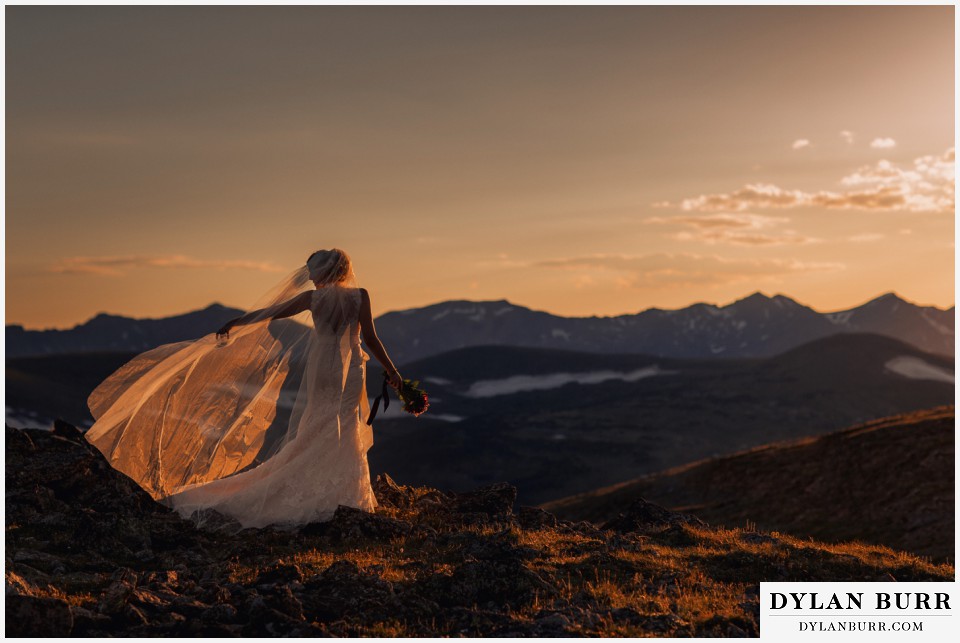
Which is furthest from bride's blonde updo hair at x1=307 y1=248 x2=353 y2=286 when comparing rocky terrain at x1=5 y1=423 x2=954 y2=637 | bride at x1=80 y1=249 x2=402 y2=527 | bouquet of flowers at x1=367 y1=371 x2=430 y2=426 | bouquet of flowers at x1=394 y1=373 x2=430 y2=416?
rocky terrain at x1=5 y1=423 x2=954 y2=637

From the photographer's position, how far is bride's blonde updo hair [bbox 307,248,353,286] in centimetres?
1420

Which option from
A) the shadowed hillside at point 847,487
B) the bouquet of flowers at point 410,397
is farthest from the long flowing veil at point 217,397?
the shadowed hillside at point 847,487

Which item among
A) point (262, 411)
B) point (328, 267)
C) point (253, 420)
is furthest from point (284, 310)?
point (253, 420)

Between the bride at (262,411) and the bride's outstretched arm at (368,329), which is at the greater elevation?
the bride's outstretched arm at (368,329)

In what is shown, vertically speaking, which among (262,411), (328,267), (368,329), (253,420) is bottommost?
(253,420)

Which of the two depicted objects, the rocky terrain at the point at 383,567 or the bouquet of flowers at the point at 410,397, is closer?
the rocky terrain at the point at 383,567

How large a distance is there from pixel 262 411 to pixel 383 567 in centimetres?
504

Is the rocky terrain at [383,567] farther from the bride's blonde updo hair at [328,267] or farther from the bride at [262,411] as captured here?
the bride's blonde updo hair at [328,267]

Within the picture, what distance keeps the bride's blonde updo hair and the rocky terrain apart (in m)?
3.53

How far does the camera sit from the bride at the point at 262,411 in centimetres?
1427

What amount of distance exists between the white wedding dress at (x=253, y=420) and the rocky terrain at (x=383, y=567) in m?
0.55

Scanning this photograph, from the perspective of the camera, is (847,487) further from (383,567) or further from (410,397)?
(383,567)

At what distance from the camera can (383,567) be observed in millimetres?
10945

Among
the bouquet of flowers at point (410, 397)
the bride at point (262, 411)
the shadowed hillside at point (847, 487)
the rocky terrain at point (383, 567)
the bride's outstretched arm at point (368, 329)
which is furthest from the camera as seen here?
the shadowed hillside at point (847, 487)
